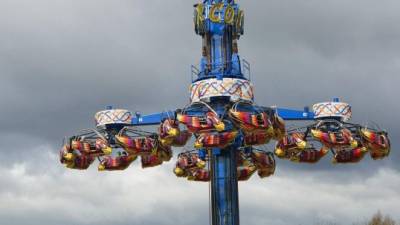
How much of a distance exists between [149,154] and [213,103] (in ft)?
21.2

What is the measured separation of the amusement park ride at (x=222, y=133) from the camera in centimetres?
5284

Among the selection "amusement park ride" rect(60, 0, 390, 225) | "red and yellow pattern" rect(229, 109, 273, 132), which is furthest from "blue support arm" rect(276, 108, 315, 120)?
"red and yellow pattern" rect(229, 109, 273, 132)

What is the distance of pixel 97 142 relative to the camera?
2334 inches

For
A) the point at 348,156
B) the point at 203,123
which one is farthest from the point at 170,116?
the point at 348,156

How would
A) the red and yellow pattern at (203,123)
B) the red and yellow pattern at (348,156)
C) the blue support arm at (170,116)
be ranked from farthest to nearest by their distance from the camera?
the red and yellow pattern at (348,156) < the blue support arm at (170,116) < the red and yellow pattern at (203,123)

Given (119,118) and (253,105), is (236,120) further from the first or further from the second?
(119,118)

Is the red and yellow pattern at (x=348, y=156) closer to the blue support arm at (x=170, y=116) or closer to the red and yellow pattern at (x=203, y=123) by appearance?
the blue support arm at (x=170, y=116)

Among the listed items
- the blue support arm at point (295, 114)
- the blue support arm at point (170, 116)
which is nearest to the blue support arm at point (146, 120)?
the blue support arm at point (170, 116)

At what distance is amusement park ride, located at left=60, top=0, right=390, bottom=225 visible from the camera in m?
52.8

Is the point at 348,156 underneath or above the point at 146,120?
underneath

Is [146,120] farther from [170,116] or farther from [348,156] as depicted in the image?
[348,156]

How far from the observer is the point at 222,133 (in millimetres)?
52438

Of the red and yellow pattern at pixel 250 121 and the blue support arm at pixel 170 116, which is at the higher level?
the blue support arm at pixel 170 116

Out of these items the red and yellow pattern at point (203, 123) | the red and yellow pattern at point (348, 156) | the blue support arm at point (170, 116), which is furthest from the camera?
the red and yellow pattern at point (348, 156)
